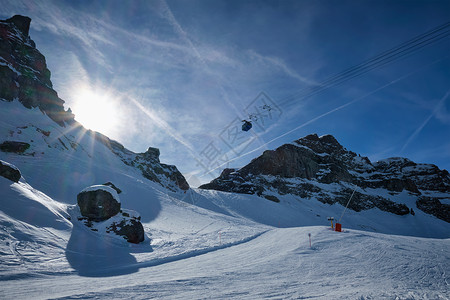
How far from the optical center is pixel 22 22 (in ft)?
185

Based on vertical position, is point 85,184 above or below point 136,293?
above

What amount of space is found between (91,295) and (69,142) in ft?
149

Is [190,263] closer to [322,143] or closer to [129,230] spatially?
[129,230]

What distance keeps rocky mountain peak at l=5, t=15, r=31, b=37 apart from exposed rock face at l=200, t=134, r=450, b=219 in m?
69.7

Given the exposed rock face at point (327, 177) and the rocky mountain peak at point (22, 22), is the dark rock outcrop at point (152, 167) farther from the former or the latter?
the rocky mountain peak at point (22, 22)

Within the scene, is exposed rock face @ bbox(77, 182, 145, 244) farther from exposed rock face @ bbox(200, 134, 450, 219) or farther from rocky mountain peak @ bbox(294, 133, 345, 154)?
rocky mountain peak @ bbox(294, 133, 345, 154)

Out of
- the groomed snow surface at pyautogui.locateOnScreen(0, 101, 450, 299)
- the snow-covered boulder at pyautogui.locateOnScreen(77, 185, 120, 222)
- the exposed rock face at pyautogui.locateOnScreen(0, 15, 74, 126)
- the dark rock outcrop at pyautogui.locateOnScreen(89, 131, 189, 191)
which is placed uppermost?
the exposed rock face at pyautogui.locateOnScreen(0, 15, 74, 126)

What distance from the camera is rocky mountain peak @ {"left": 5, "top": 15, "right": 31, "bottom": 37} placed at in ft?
182

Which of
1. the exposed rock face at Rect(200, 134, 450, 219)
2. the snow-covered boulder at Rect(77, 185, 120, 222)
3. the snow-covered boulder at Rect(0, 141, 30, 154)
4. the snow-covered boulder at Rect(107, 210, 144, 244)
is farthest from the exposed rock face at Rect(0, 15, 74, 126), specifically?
the exposed rock face at Rect(200, 134, 450, 219)

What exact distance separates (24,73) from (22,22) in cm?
2123

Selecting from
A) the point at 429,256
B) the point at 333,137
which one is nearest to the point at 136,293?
the point at 429,256

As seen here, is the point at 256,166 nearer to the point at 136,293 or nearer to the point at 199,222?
the point at 199,222

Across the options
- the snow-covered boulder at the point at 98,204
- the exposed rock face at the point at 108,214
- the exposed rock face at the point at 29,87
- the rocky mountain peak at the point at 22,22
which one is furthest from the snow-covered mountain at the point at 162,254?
the rocky mountain peak at the point at 22,22

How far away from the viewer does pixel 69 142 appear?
137 ft
